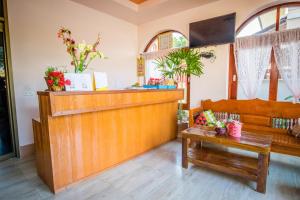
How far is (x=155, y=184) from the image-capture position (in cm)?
205

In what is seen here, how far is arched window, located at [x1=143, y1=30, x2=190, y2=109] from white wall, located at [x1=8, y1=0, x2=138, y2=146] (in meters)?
1.33

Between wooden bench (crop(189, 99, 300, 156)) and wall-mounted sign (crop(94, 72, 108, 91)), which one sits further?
wooden bench (crop(189, 99, 300, 156))

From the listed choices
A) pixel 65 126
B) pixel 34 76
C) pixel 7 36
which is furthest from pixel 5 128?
pixel 65 126

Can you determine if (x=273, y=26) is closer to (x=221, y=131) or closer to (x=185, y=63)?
(x=185, y=63)

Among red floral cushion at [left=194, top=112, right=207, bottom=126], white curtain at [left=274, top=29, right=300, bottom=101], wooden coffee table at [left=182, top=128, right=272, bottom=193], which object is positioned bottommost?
wooden coffee table at [left=182, top=128, right=272, bottom=193]

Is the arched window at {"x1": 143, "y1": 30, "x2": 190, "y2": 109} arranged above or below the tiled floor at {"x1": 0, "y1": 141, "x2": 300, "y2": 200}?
above

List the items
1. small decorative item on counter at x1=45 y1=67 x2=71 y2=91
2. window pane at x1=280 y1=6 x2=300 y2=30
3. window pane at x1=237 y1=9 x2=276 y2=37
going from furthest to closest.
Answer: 1. window pane at x1=237 y1=9 x2=276 y2=37
2. window pane at x1=280 y1=6 x2=300 y2=30
3. small decorative item on counter at x1=45 y1=67 x2=71 y2=91

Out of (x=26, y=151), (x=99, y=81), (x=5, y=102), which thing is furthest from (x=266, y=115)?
(x=5, y=102)

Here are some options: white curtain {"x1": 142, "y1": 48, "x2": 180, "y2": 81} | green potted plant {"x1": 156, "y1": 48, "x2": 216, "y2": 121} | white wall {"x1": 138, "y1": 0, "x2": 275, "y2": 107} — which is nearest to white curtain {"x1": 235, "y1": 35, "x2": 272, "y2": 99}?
white wall {"x1": 138, "y1": 0, "x2": 275, "y2": 107}

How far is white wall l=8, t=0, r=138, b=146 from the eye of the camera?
279cm

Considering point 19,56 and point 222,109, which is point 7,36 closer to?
point 19,56

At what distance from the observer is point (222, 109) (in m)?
3.34

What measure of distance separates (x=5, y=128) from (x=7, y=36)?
1.52 metres

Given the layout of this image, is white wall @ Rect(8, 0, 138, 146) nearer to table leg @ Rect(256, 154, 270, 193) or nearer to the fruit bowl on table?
the fruit bowl on table
